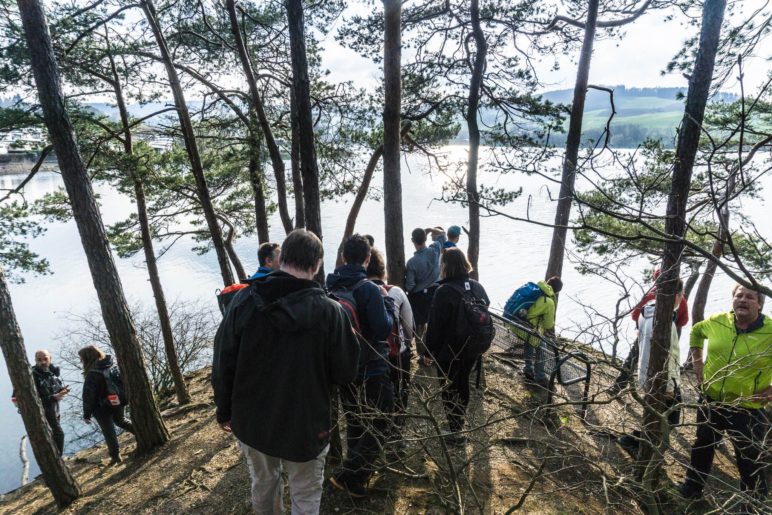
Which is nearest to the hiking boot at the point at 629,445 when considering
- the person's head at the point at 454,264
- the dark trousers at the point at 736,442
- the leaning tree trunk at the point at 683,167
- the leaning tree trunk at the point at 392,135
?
the leaning tree trunk at the point at 683,167

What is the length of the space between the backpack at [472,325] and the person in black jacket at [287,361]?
123cm

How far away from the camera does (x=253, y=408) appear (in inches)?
81.1

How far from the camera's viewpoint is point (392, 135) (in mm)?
6391

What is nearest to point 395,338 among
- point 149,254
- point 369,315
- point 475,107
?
point 369,315

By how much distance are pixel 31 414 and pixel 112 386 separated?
759 millimetres

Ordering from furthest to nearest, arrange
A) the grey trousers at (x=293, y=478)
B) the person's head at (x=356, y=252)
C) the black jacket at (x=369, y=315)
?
the person's head at (x=356, y=252)
the black jacket at (x=369, y=315)
the grey trousers at (x=293, y=478)

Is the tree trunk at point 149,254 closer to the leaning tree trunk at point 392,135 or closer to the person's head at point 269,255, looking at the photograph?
the leaning tree trunk at point 392,135

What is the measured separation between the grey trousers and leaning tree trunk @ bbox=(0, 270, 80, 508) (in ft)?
9.57

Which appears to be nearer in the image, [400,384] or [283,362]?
[283,362]

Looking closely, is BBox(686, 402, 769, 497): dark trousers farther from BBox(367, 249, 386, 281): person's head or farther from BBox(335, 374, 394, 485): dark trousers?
BBox(367, 249, 386, 281): person's head

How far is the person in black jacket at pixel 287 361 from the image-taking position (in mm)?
1991

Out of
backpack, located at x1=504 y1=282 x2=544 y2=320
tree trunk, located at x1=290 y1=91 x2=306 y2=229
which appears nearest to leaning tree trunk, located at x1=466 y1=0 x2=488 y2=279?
tree trunk, located at x1=290 y1=91 x2=306 y2=229

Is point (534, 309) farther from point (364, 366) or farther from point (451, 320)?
point (364, 366)

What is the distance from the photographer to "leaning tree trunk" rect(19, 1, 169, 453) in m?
3.90
